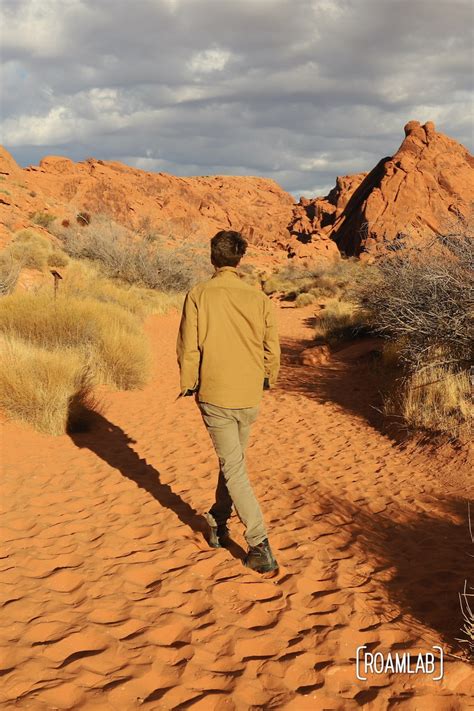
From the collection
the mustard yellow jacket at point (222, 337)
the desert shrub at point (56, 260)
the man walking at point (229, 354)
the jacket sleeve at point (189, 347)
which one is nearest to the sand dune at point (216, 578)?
the man walking at point (229, 354)

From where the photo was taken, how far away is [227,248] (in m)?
3.23

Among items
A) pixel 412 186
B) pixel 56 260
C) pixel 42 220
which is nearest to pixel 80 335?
pixel 56 260

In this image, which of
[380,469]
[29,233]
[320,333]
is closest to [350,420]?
[380,469]

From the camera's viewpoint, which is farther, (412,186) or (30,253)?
(412,186)

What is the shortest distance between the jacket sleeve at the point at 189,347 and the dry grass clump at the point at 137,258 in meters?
19.8

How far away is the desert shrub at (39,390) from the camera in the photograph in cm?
684

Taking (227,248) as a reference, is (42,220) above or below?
above

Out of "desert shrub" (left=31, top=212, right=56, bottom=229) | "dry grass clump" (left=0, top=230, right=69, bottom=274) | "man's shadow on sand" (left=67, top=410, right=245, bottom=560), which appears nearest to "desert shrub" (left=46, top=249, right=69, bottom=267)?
"dry grass clump" (left=0, top=230, right=69, bottom=274)

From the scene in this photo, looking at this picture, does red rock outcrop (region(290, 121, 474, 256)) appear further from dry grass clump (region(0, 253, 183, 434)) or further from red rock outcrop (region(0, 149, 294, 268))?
dry grass clump (region(0, 253, 183, 434))

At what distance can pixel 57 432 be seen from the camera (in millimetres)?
6883

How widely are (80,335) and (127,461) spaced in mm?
4436

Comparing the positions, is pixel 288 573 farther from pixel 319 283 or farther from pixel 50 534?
pixel 319 283

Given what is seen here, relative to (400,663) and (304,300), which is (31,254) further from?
(400,663)

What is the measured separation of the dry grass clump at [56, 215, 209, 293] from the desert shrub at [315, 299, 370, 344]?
27.5ft
